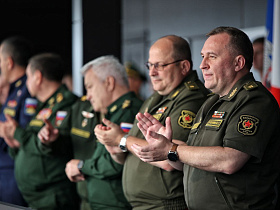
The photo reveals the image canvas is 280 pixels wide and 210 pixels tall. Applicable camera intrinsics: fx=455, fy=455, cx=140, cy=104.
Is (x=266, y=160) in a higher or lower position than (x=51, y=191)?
higher

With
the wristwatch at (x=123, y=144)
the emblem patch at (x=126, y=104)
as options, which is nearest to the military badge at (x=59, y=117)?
the emblem patch at (x=126, y=104)

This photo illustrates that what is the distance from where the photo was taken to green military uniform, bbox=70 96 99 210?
3.52 metres

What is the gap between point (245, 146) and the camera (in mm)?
1997

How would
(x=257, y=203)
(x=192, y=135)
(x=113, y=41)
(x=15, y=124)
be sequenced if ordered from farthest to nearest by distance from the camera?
(x=113, y=41), (x=15, y=124), (x=192, y=135), (x=257, y=203)

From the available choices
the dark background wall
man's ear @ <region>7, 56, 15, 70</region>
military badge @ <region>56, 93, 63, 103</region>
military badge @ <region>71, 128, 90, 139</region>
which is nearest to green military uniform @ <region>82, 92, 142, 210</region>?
military badge @ <region>71, 128, 90, 139</region>

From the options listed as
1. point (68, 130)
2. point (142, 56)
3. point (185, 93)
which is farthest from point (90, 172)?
point (142, 56)

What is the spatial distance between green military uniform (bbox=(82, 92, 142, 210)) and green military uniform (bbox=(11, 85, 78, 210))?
58 cm

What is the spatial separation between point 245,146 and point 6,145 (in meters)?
3.11

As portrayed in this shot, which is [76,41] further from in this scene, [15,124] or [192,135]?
[192,135]

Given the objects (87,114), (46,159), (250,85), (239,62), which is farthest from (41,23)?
(250,85)

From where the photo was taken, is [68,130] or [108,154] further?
[68,130]

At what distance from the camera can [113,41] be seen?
5.89 metres

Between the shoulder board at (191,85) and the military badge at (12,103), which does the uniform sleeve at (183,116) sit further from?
the military badge at (12,103)

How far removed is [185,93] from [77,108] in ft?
4.41
